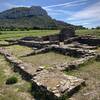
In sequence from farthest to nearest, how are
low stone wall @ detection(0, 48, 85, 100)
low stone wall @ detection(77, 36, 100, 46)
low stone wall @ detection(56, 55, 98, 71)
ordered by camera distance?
low stone wall @ detection(77, 36, 100, 46), low stone wall @ detection(56, 55, 98, 71), low stone wall @ detection(0, 48, 85, 100)

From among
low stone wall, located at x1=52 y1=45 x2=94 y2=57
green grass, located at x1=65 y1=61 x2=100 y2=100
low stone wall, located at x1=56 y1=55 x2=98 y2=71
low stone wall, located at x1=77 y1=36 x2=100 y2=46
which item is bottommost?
green grass, located at x1=65 y1=61 x2=100 y2=100

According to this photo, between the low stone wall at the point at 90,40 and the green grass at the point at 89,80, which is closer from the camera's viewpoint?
the green grass at the point at 89,80

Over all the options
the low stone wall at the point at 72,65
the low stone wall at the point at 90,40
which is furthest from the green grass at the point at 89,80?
the low stone wall at the point at 90,40

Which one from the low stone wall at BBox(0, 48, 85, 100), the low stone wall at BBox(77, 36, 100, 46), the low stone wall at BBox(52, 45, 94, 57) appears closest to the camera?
the low stone wall at BBox(0, 48, 85, 100)

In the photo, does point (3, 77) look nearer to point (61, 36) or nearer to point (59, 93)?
point (59, 93)

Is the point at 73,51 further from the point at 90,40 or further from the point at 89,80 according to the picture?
the point at 90,40

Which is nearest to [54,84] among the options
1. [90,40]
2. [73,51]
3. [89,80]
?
[89,80]

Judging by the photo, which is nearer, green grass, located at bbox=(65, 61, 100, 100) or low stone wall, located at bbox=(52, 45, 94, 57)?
green grass, located at bbox=(65, 61, 100, 100)

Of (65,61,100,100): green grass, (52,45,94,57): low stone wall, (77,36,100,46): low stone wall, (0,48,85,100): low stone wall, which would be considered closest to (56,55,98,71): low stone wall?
(65,61,100,100): green grass

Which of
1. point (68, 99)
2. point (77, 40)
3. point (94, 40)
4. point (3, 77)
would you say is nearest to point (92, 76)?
point (68, 99)

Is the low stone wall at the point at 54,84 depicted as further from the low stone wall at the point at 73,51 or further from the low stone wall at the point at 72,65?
the low stone wall at the point at 73,51

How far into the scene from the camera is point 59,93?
10.9 meters

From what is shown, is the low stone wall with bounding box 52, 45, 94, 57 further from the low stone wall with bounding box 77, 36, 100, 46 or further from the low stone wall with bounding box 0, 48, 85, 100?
the low stone wall with bounding box 77, 36, 100, 46

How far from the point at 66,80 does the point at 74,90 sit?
85 cm
